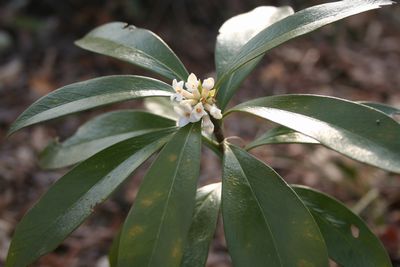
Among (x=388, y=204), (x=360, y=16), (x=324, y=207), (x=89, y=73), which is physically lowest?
(x=388, y=204)

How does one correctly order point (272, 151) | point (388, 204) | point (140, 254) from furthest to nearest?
point (272, 151)
point (388, 204)
point (140, 254)

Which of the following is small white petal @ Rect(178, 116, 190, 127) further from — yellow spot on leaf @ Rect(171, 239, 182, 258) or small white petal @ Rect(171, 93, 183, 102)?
yellow spot on leaf @ Rect(171, 239, 182, 258)

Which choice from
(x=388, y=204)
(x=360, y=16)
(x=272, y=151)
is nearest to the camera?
(x=388, y=204)

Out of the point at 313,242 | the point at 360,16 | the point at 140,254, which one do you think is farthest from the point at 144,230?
the point at 360,16

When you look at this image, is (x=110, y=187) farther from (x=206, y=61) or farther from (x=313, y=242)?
(x=206, y=61)

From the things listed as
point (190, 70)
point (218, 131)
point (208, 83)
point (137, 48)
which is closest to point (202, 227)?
point (218, 131)

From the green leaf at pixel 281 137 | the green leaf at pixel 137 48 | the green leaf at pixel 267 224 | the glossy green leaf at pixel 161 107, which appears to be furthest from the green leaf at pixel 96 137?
the green leaf at pixel 267 224

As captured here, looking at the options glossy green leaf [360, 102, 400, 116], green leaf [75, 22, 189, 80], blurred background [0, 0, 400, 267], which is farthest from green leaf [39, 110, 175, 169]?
blurred background [0, 0, 400, 267]
